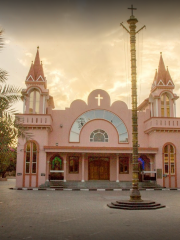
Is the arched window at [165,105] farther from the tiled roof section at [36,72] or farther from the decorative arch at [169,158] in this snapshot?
the tiled roof section at [36,72]

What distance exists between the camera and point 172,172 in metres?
26.6

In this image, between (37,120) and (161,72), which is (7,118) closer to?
(37,120)

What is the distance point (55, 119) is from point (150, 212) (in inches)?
717

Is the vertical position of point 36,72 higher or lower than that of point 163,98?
Result: higher

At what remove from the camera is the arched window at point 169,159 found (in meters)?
26.5

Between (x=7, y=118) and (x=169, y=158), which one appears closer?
(x=7, y=118)

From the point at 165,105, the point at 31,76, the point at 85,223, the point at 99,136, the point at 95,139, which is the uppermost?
the point at 31,76

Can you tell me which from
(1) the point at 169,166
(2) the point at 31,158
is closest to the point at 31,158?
(2) the point at 31,158

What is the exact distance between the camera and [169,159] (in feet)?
88.0

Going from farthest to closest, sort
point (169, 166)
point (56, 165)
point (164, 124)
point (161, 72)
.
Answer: point (161, 72)
point (56, 165)
point (164, 124)
point (169, 166)

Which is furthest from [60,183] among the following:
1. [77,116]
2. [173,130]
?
[173,130]

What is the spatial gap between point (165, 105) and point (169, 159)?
548cm

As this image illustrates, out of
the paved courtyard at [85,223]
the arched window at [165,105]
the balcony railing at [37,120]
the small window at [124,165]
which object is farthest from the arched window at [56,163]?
the paved courtyard at [85,223]

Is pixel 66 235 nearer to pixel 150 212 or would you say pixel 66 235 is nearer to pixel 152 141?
pixel 150 212
